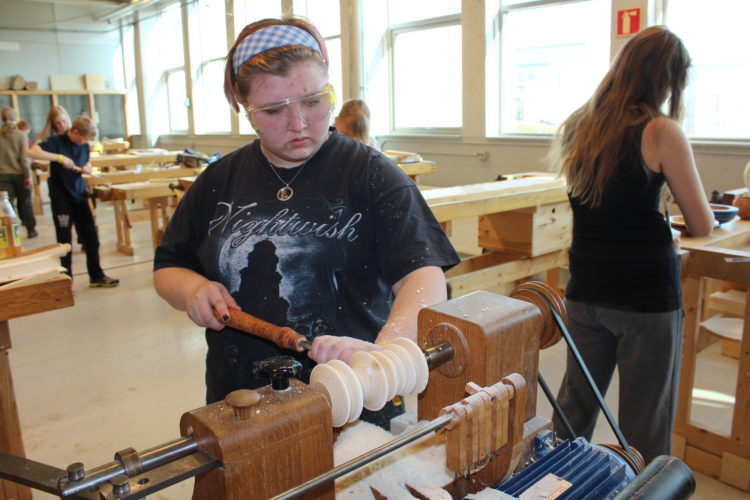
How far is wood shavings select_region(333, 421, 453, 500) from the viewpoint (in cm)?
71

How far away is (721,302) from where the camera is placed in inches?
111

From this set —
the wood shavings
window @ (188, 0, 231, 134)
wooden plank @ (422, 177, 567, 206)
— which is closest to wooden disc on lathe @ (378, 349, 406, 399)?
the wood shavings

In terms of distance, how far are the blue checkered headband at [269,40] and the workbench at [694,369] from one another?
1.63m

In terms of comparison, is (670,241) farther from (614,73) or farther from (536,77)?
(536,77)

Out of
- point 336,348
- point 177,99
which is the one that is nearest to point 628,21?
point 336,348

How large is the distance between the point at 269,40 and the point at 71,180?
14.4 feet

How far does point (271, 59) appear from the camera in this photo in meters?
1.08

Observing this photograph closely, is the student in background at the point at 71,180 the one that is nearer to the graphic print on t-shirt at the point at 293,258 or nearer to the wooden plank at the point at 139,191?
the wooden plank at the point at 139,191

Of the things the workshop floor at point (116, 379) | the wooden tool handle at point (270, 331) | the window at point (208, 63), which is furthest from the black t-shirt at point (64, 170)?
the window at point (208, 63)

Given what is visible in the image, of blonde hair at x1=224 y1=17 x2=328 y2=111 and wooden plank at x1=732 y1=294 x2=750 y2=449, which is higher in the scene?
blonde hair at x1=224 y1=17 x2=328 y2=111

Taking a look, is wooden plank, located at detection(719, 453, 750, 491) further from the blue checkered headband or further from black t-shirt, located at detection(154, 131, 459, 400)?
the blue checkered headband

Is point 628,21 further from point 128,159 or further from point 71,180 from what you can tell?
point 128,159

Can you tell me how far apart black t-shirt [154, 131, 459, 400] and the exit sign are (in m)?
3.90

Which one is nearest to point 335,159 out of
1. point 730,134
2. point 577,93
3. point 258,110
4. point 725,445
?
point 258,110
